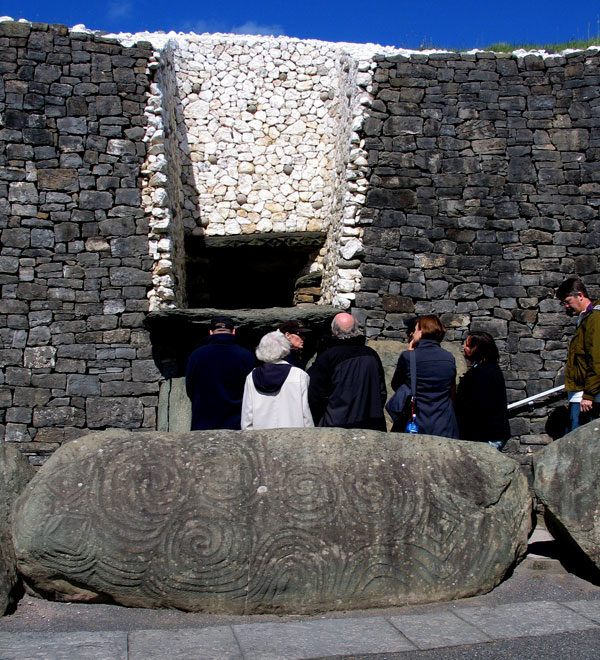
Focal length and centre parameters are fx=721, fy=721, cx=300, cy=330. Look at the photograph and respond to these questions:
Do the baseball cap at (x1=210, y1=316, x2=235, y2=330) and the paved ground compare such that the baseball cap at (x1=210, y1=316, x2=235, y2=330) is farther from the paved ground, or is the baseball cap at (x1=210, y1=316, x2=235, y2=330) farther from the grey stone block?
the grey stone block

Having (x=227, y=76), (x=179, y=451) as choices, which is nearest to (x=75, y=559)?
(x=179, y=451)

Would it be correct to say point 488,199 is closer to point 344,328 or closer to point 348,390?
point 344,328

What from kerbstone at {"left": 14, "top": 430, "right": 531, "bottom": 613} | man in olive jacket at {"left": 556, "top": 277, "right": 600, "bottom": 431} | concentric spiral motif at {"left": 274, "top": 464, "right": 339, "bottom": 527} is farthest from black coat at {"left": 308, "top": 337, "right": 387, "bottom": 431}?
man in olive jacket at {"left": 556, "top": 277, "right": 600, "bottom": 431}

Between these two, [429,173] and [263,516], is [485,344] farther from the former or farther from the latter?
[429,173]

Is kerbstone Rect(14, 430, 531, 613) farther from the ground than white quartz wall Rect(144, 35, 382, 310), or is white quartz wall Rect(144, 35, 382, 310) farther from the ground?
white quartz wall Rect(144, 35, 382, 310)

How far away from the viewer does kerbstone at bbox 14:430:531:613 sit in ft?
→ 12.6

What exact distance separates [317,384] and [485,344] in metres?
1.52

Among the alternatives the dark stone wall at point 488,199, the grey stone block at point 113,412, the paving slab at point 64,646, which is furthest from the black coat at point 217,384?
the dark stone wall at point 488,199

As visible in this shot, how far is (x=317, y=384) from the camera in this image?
189 inches

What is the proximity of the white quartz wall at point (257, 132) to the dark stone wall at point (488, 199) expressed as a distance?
2.66ft

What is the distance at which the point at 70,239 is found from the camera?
7.92 meters

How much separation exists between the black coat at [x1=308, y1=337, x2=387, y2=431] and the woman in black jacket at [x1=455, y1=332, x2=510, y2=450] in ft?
3.12

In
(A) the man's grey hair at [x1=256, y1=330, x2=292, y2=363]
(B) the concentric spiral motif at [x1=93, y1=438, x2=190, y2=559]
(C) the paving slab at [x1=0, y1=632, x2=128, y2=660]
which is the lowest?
(C) the paving slab at [x1=0, y1=632, x2=128, y2=660]

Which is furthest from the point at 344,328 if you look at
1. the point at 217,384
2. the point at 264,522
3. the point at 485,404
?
the point at 264,522
